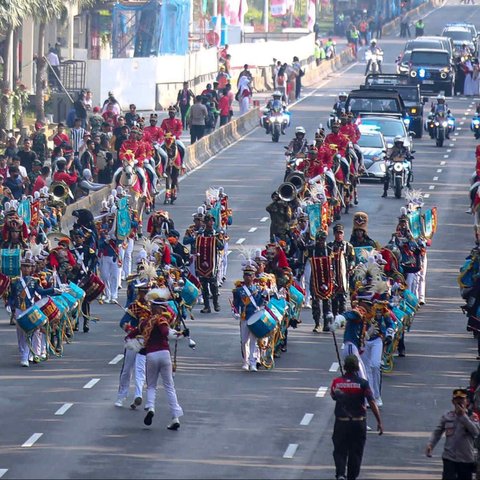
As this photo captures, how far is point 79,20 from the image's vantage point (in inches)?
2980

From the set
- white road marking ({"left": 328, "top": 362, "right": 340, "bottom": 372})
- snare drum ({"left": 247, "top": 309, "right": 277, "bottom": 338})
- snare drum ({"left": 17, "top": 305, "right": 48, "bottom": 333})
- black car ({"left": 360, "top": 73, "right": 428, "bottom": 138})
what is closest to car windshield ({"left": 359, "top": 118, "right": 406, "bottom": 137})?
black car ({"left": 360, "top": 73, "right": 428, "bottom": 138})

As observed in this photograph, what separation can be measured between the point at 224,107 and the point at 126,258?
88.1 ft

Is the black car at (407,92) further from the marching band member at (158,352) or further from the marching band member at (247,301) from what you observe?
the marching band member at (158,352)

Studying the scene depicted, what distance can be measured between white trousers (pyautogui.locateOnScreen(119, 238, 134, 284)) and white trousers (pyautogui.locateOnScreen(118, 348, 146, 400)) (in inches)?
362

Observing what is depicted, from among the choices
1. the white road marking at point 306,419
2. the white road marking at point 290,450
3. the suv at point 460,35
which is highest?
the suv at point 460,35

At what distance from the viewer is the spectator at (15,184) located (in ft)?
123

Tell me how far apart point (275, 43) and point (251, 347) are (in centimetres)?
6008

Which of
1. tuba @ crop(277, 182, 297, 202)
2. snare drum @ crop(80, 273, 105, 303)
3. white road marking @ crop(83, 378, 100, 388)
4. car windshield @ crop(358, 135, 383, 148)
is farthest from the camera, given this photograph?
car windshield @ crop(358, 135, 383, 148)

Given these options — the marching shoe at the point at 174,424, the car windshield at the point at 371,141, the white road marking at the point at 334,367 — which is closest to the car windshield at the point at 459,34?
the car windshield at the point at 371,141

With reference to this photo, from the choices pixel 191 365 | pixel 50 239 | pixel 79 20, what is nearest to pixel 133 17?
pixel 79 20

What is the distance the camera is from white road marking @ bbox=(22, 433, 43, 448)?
859 inches

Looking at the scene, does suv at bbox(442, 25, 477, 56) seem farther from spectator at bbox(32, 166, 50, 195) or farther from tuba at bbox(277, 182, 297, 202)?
tuba at bbox(277, 182, 297, 202)

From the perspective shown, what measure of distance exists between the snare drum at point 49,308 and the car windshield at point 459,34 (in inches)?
2680

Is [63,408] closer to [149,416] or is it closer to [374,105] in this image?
[149,416]
